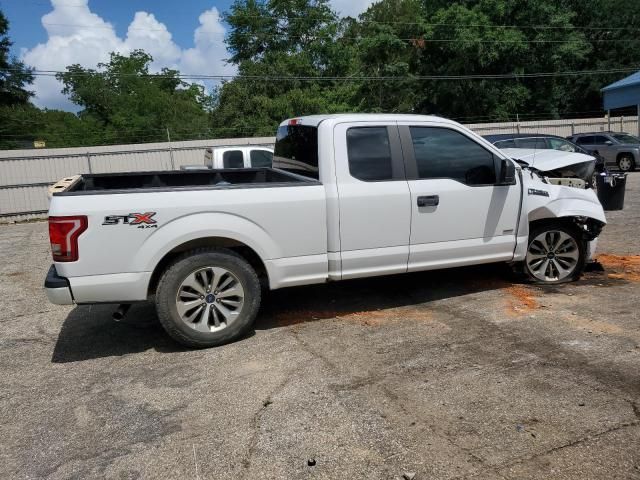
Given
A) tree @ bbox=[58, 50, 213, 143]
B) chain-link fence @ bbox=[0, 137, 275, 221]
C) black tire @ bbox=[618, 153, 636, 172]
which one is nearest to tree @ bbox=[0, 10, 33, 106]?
tree @ bbox=[58, 50, 213, 143]

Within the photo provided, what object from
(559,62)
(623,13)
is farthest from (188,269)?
(623,13)

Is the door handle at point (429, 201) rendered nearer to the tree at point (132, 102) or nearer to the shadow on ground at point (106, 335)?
the shadow on ground at point (106, 335)

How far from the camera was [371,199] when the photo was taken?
5.02m

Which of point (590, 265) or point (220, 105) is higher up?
point (220, 105)

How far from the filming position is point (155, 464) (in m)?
3.06

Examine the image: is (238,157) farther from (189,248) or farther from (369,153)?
(189,248)

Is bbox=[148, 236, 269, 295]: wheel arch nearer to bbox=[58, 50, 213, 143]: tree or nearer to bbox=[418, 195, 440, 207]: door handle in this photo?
bbox=[418, 195, 440, 207]: door handle

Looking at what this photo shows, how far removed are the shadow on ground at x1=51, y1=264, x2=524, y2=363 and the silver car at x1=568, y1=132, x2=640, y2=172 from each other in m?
17.0

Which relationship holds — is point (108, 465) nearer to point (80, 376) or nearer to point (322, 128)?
point (80, 376)

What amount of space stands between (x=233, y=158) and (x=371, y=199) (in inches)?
322

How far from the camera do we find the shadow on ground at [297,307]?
5.00m

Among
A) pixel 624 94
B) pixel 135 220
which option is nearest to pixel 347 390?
pixel 135 220

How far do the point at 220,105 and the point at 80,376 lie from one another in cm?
3431

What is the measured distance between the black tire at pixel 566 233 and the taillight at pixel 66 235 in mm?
4475
